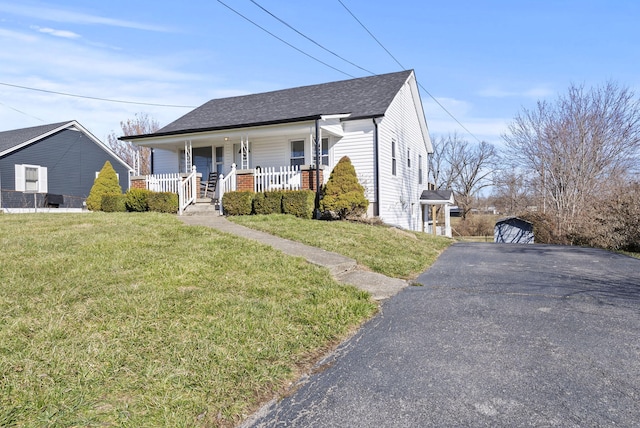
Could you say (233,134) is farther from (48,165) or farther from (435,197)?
(48,165)

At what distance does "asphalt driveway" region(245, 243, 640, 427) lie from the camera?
2.48 metres

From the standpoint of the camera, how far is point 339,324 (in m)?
4.17

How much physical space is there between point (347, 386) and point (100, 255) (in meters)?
4.50

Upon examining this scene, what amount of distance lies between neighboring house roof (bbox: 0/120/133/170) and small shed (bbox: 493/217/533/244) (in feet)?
84.6

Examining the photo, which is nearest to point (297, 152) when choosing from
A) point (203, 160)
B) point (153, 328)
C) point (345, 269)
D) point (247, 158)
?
point (247, 158)

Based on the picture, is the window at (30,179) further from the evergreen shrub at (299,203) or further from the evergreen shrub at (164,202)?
the evergreen shrub at (299,203)

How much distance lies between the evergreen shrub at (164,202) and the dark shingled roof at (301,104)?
2.91 m

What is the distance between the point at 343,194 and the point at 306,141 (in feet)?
12.6

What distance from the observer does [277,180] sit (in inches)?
552

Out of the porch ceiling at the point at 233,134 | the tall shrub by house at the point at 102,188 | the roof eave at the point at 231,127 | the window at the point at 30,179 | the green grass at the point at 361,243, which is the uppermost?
the roof eave at the point at 231,127

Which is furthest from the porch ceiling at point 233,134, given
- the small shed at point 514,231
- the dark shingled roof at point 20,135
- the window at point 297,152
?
the small shed at point 514,231

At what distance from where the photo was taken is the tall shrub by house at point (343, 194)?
12711 mm

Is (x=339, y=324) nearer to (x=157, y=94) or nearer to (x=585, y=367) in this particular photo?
(x=585, y=367)

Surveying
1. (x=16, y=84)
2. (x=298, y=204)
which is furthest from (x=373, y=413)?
(x=16, y=84)
